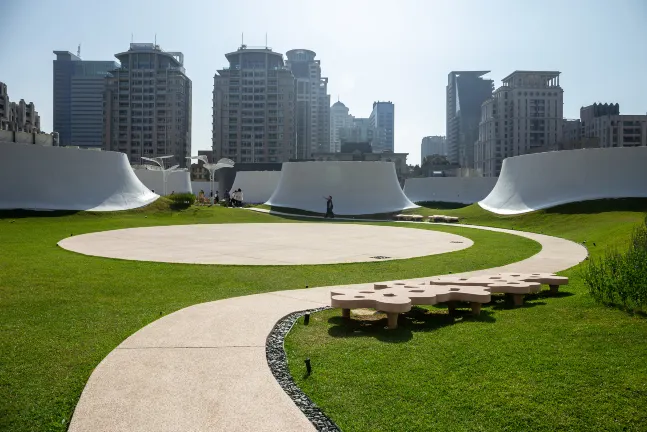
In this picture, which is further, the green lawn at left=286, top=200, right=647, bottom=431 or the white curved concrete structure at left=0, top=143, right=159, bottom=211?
the white curved concrete structure at left=0, top=143, right=159, bottom=211

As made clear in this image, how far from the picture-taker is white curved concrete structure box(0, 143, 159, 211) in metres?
29.0

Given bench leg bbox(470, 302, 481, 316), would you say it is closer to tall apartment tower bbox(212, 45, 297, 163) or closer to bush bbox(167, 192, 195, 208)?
bush bbox(167, 192, 195, 208)

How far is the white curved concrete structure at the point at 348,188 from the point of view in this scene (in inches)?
1662

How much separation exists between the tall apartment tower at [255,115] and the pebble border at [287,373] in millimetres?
127235

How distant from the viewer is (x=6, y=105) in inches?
4001

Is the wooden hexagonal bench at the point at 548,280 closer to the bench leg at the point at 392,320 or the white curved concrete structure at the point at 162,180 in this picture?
the bench leg at the point at 392,320

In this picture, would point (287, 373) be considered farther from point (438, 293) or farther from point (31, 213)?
point (31, 213)

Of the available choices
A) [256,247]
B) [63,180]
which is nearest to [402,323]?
[256,247]

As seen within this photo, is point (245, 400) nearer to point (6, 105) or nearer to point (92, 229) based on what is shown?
point (92, 229)

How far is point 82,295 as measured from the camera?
8.48 meters

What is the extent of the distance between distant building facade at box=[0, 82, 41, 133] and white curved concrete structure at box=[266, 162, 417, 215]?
226 feet

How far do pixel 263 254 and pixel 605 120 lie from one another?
127 m

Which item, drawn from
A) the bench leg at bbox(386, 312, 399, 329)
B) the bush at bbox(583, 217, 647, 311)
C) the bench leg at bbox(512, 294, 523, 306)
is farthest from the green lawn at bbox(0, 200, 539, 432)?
the bush at bbox(583, 217, 647, 311)

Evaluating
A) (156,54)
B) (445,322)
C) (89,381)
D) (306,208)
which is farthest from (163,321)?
(156,54)
